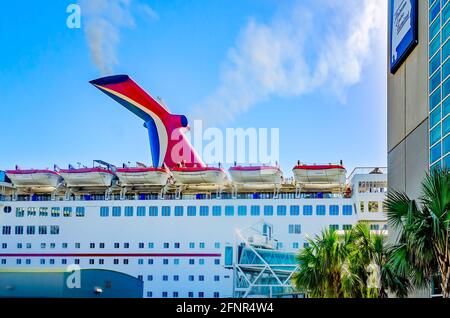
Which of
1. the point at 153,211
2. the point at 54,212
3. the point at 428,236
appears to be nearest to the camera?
the point at 428,236

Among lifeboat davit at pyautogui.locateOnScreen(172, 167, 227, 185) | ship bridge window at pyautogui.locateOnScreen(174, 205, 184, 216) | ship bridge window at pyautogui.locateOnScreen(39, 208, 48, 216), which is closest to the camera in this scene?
ship bridge window at pyautogui.locateOnScreen(174, 205, 184, 216)

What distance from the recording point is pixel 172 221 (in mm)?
33500

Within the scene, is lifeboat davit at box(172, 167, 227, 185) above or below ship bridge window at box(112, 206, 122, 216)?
above

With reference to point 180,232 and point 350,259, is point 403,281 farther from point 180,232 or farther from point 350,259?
point 180,232

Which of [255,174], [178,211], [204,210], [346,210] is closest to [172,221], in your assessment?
[178,211]

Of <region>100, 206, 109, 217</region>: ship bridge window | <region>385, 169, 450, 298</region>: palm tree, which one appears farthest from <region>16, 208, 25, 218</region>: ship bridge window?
<region>385, 169, 450, 298</region>: palm tree

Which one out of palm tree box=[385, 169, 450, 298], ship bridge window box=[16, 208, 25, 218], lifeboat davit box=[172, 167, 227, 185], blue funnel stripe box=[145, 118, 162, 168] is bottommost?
palm tree box=[385, 169, 450, 298]

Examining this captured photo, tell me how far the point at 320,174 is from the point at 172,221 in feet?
24.7

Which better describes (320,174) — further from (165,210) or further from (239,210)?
(165,210)

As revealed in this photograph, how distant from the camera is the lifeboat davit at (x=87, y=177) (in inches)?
1428

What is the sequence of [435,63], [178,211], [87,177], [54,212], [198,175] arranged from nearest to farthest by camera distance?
[435,63] → [178,211] → [198,175] → [54,212] → [87,177]

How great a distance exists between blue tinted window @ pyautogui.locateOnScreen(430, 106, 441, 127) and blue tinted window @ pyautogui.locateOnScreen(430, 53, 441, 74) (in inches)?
30.6

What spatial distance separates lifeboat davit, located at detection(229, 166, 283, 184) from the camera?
34.2 metres

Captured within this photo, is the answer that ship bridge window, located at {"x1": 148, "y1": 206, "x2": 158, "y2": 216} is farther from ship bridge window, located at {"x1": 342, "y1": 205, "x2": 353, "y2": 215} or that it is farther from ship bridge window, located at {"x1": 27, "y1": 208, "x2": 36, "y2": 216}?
ship bridge window, located at {"x1": 342, "y1": 205, "x2": 353, "y2": 215}
